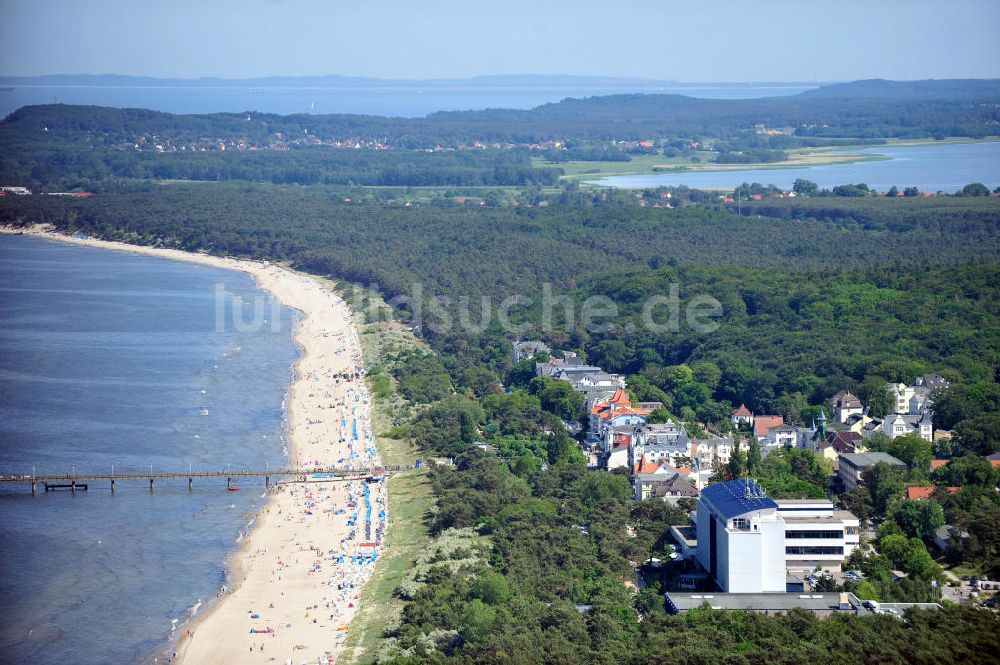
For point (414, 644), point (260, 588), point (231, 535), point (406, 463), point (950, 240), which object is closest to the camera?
point (414, 644)

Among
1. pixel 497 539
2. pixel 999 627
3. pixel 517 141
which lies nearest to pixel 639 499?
pixel 497 539

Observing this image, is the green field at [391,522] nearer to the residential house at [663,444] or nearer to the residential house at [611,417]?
the residential house at [611,417]

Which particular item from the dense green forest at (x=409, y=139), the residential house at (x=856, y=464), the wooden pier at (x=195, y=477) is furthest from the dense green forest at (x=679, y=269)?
the dense green forest at (x=409, y=139)

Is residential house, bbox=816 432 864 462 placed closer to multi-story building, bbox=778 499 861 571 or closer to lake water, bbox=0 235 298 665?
multi-story building, bbox=778 499 861 571

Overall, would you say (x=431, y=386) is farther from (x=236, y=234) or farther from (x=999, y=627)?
(x=236, y=234)

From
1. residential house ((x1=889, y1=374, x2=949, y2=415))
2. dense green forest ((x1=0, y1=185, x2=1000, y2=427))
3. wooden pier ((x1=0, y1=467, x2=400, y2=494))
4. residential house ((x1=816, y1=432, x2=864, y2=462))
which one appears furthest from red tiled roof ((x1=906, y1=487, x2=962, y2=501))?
wooden pier ((x1=0, y1=467, x2=400, y2=494))

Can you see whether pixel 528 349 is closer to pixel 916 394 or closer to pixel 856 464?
pixel 916 394
